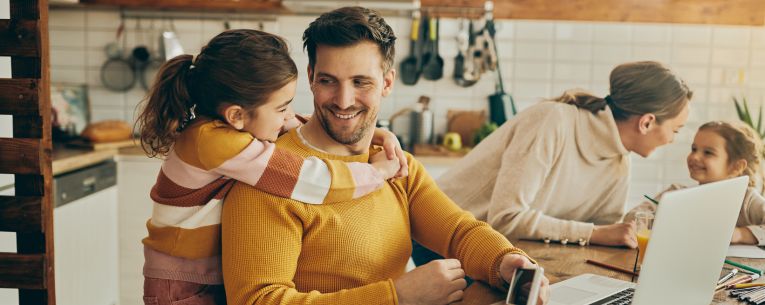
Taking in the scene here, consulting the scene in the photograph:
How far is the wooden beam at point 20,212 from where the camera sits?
1.89 m

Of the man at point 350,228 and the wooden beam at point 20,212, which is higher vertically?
the man at point 350,228

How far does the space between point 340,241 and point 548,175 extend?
2.94 ft

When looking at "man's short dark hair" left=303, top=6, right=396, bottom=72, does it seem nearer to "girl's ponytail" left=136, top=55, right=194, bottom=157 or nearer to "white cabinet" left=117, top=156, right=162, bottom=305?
"girl's ponytail" left=136, top=55, right=194, bottom=157

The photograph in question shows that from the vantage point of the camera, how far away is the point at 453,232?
1604 millimetres

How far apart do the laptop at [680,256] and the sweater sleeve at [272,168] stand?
1.62 ft

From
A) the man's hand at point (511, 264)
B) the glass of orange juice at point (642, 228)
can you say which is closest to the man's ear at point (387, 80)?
the man's hand at point (511, 264)

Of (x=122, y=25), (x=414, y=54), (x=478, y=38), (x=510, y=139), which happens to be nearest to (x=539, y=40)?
(x=478, y=38)

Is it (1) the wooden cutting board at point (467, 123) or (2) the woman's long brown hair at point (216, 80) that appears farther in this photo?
(1) the wooden cutting board at point (467, 123)

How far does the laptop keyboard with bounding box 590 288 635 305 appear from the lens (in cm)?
142

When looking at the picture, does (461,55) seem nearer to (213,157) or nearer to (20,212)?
(20,212)

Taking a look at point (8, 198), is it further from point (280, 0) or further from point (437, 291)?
point (280, 0)

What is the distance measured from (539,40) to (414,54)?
0.70 metres

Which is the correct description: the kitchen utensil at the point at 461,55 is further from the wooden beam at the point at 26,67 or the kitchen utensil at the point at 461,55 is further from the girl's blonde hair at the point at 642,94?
the wooden beam at the point at 26,67

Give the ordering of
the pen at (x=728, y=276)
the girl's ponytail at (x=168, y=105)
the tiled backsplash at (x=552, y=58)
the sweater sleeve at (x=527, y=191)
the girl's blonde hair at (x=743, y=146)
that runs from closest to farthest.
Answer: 1. the girl's ponytail at (x=168, y=105)
2. the pen at (x=728, y=276)
3. the sweater sleeve at (x=527, y=191)
4. the girl's blonde hair at (x=743, y=146)
5. the tiled backsplash at (x=552, y=58)
